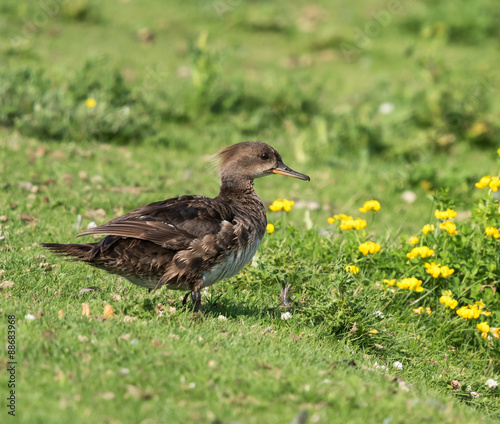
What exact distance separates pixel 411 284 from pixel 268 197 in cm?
331

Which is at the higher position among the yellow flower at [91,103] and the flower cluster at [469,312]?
the yellow flower at [91,103]

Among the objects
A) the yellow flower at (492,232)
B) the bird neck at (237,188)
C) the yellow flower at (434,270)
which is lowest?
the yellow flower at (434,270)

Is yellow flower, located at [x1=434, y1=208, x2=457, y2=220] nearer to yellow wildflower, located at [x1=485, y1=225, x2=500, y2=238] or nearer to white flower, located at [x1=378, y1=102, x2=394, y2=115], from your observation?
yellow wildflower, located at [x1=485, y1=225, x2=500, y2=238]

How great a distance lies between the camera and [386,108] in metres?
A: 11.6

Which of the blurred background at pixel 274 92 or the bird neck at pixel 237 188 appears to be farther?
the blurred background at pixel 274 92

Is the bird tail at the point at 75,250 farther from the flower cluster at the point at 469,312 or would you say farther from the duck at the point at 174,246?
the flower cluster at the point at 469,312

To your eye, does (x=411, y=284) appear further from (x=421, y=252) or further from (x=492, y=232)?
(x=492, y=232)

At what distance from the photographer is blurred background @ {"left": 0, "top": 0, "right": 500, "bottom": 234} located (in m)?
9.51

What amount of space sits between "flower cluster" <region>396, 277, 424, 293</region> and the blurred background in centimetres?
113

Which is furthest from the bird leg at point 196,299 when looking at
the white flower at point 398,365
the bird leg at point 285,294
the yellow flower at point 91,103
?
the yellow flower at point 91,103

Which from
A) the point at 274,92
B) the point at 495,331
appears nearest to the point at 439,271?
the point at 495,331

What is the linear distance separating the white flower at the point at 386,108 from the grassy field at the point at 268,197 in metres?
0.02

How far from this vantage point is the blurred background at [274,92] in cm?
951

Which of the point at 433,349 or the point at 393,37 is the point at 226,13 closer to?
the point at 393,37
